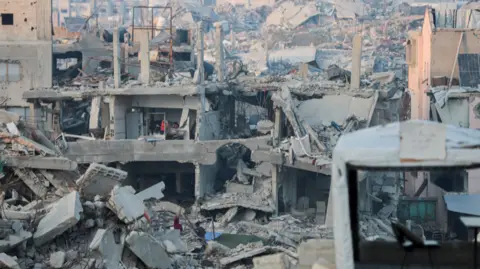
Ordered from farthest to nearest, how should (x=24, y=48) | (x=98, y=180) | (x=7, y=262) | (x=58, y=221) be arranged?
(x=24, y=48) → (x=98, y=180) → (x=58, y=221) → (x=7, y=262)

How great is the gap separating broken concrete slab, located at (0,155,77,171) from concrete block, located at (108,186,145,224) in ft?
10.7

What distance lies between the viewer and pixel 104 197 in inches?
740

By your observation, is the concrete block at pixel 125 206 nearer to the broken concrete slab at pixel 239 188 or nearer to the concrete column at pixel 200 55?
the broken concrete slab at pixel 239 188

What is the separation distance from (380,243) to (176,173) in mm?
23083

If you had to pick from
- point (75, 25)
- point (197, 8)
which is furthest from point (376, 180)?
point (197, 8)

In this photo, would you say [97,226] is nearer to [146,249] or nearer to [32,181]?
[146,249]

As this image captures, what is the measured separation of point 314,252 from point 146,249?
7647mm

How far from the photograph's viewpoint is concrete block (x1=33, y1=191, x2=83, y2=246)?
16.8 metres

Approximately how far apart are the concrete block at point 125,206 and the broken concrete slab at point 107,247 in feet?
2.14

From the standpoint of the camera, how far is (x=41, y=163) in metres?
22.0

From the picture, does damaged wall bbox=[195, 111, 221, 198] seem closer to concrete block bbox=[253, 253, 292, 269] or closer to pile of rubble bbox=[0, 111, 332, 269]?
pile of rubble bbox=[0, 111, 332, 269]

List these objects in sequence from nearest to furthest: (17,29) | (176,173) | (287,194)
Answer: (287,194) < (176,173) < (17,29)

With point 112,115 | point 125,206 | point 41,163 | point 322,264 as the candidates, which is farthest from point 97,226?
point 112,115

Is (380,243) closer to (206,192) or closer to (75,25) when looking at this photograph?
(206,192)
